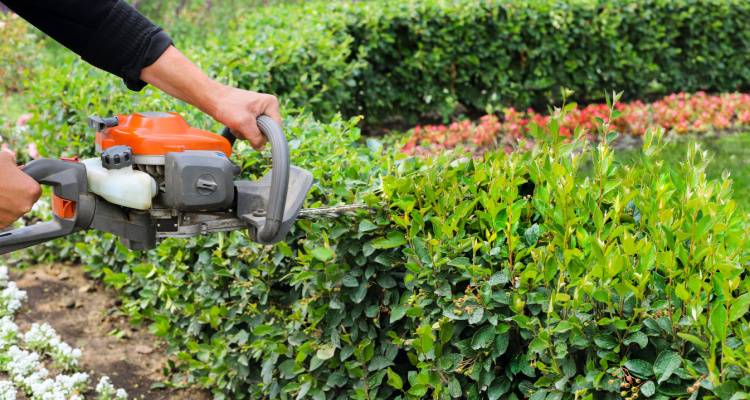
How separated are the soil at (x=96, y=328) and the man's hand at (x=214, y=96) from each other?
5.27 ft

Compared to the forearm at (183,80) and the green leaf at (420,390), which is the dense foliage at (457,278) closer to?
the green leaf at (420,390)

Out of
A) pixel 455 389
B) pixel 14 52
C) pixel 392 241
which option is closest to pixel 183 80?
pixel 392 241

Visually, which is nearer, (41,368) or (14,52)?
(41,368)

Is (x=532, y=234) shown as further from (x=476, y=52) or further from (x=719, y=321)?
(x=476, y=52)

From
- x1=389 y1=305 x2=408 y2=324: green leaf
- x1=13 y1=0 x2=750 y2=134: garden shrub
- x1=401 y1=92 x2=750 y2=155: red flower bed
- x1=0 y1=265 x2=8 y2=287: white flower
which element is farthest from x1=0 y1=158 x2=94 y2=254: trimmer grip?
x1=401 y1=92 x2=750 y2=155: red flower bed

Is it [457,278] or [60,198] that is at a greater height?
[60,198]

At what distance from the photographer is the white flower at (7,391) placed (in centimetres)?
310

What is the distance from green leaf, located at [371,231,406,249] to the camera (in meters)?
2.42

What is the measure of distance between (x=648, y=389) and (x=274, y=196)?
0.94 m

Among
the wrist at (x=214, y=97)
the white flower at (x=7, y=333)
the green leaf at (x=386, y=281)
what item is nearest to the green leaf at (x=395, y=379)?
the green leaf at (x=386, y=281)

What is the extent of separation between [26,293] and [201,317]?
4.60ft

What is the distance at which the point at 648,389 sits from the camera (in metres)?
1.82

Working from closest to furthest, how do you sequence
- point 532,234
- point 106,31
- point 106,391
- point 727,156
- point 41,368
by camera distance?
1. point 532,234
2. point 106,31
3. point 106,391
4. point 41,368
5. point 727,156

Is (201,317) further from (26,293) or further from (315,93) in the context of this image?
(315,93)
